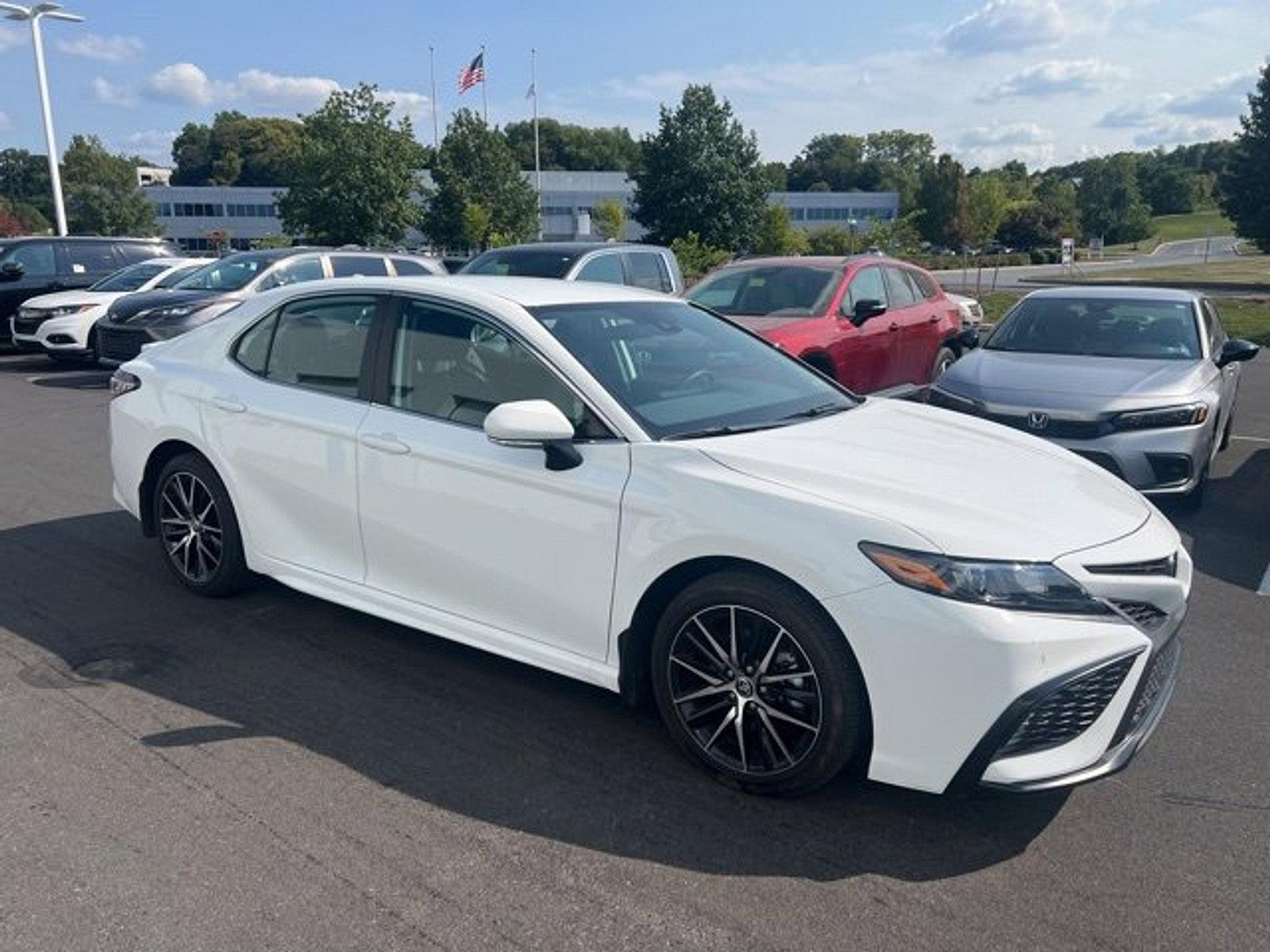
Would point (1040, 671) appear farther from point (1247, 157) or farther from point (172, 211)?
point (172, 211)

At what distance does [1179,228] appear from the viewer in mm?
102562

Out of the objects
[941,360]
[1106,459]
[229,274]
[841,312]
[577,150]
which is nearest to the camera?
[1106,459]

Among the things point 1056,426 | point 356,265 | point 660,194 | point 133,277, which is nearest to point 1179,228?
point 660,194

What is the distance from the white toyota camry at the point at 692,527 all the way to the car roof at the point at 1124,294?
489 centimetres

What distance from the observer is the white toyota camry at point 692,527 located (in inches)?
114

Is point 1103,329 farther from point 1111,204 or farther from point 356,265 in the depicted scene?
point 1111,204

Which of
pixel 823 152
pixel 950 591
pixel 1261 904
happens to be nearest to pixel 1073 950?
pixel 1261 904

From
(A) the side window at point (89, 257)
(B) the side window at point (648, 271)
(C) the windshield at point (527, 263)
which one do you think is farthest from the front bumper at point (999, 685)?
(A) the side window at point (89, 257)

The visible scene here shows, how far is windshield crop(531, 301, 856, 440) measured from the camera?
3.72m

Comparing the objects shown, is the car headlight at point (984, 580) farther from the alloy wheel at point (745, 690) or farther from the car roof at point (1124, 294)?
the car roof at point (1124, 294)

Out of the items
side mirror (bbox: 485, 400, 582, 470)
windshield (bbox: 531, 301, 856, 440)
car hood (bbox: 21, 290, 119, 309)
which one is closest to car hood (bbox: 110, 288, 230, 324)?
car hood (bbox: 21, 290, 119, 309)

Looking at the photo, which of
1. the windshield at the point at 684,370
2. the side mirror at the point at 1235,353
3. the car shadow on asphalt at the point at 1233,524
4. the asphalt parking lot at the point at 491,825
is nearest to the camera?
the asphalt parking lot at the point at 491,825

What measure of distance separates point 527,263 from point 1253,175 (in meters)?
42.6

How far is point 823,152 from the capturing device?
5295 inches
